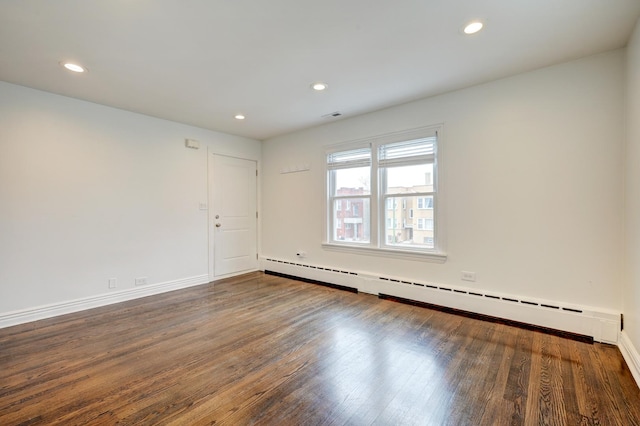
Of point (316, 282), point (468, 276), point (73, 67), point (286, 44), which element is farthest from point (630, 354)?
point (73, 67)

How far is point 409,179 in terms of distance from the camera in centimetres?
388

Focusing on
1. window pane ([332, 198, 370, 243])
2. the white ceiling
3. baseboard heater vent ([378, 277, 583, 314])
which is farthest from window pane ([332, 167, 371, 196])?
baseboard heater vent ([378, 277, 583, 314])

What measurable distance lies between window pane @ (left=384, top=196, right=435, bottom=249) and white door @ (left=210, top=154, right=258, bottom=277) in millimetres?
2790

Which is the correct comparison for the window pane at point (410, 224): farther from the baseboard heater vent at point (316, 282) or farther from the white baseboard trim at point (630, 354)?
the white baseboard trim at point (630, 354)

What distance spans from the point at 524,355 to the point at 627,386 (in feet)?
1.94

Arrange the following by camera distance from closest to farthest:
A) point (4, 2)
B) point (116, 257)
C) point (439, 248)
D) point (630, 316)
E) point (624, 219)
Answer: point (4, 2)
point (630, 316)
point (624, 219)
point (439, 248)
point (116, 257)

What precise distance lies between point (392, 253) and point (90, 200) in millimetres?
4041

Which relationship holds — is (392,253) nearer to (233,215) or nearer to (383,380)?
(383,380)

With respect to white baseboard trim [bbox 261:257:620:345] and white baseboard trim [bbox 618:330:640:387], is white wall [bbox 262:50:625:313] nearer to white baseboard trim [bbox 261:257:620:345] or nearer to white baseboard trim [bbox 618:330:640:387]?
white baseboard trim [bbox 261:257:620:345]

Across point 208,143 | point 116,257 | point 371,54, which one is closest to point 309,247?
point 208,143

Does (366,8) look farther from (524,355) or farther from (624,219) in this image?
(524,355)

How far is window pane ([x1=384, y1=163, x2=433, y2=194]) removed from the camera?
3715 mm

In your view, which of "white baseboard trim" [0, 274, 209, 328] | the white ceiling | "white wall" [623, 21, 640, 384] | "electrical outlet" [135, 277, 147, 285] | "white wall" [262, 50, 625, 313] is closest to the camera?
the white ceiling

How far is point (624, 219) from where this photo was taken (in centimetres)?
249
